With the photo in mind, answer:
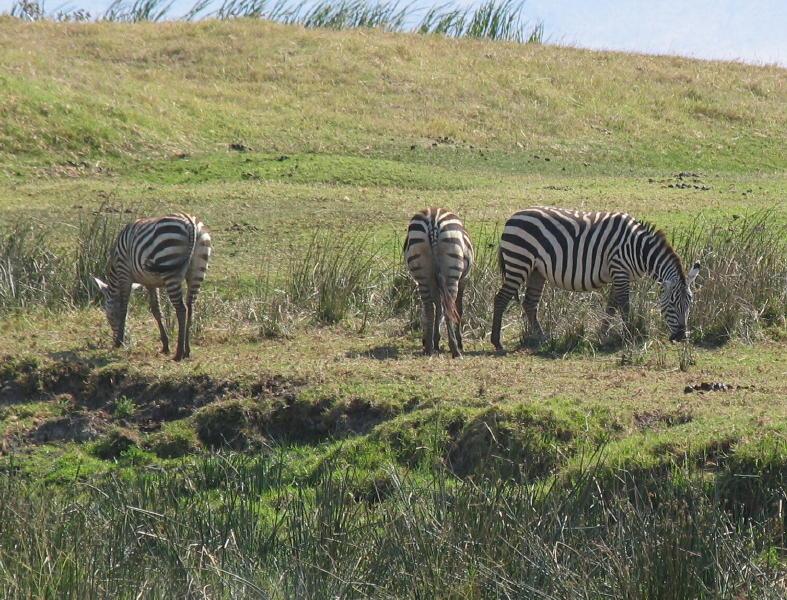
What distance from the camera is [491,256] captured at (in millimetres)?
17328

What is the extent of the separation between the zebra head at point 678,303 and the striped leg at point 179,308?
5.68 meters

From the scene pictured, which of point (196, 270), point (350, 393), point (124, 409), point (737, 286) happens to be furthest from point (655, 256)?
point (124, 409)

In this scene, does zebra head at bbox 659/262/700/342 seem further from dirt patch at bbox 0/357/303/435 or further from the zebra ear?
dirt patch at bbox 0/357/303/435

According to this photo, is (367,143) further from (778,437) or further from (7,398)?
(778,437)

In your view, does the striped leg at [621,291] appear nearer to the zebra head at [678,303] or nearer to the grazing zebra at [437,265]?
the zebra head at [678,303]

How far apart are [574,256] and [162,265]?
5012 millimetres

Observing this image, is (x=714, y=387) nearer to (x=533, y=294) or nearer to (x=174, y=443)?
(x=533, y=294)

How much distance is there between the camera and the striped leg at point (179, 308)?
13984 millimetres

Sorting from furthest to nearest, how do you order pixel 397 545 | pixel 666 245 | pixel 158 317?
pixel 666 245, pixel 158 317, pixel 397 545

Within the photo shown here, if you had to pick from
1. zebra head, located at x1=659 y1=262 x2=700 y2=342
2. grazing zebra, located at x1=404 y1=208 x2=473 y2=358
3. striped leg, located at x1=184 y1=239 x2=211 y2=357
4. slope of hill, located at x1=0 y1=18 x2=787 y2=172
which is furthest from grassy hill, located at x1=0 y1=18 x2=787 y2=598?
striped leg, located at x1=184 y1=239 x2=211 y2=357

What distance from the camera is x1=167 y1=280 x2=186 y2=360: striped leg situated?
45.9 ft

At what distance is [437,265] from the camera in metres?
14.4

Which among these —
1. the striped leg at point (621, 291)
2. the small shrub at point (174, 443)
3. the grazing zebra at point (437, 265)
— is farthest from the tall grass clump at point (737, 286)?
the small shrub at point (174, 443)

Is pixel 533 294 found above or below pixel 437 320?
above
